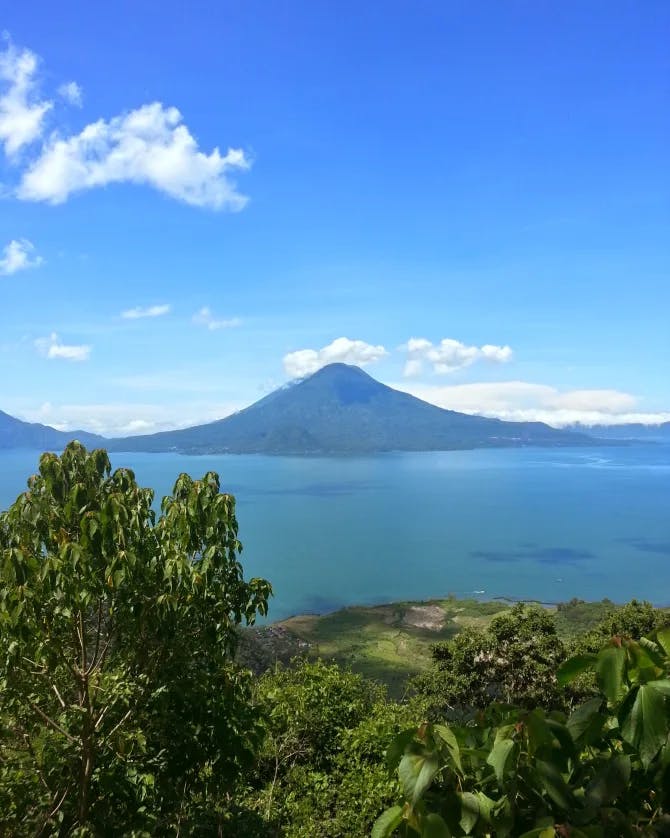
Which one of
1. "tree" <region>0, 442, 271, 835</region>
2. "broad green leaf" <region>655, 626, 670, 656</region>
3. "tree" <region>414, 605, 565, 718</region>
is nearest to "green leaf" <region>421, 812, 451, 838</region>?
"broad green leaf" <region>655, 626, 670, 656</region>

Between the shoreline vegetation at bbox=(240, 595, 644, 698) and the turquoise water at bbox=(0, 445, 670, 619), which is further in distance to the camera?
the turquoise water at bbox=(0, 445, 670, 619)

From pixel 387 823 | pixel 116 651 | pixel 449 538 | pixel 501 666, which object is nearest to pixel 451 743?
pixel 387 823

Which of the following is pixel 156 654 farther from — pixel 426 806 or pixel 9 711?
pixel 426 806

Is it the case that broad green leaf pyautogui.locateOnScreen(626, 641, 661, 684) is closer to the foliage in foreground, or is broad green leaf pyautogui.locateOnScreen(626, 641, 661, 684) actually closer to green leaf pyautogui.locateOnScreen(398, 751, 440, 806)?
the foliage in foreground

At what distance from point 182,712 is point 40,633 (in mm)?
1096

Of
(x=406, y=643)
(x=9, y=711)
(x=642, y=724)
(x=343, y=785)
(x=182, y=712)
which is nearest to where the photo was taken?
(x=642, y=724)

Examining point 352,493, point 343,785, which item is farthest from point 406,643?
point 352,493

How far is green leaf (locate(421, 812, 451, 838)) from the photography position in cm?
108

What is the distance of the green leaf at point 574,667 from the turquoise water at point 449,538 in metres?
69.5

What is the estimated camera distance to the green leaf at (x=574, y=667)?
1229 millimetres

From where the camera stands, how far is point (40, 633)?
10.3 ft

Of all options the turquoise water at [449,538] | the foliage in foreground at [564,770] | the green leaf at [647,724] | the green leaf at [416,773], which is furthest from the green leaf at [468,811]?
the turquoise water at [449,538]

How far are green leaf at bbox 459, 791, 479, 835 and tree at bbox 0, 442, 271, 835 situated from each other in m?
2.20

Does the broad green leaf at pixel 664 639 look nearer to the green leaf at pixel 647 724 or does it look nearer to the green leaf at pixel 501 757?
the green leaf at pixel 647 724
